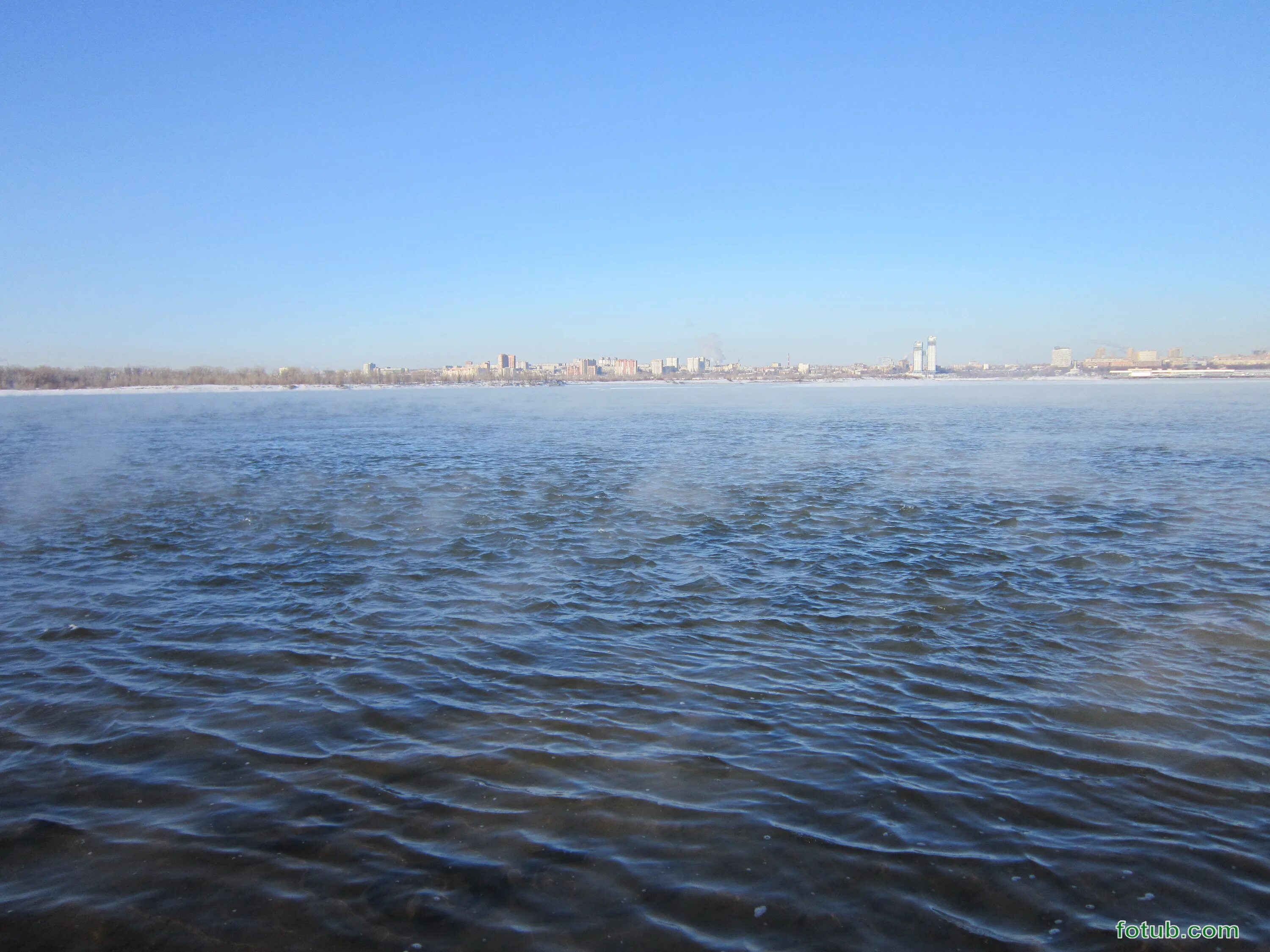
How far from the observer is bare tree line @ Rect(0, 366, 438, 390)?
4712 inches

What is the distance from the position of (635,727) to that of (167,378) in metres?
154

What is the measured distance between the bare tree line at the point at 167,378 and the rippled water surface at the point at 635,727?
429ft

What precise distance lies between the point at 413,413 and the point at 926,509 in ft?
164

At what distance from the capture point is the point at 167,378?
135m

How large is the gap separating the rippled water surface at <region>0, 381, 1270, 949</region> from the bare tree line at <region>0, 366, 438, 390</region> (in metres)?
131

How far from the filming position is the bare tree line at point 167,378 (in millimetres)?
119688

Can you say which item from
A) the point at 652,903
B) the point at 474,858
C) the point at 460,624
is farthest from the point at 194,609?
the point at 652,903

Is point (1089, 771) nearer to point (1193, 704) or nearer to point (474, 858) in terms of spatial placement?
point (1193, 704)

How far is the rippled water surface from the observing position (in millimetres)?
4129

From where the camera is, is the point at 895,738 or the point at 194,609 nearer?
the point at 895,738

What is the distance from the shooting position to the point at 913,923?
13.0 ft

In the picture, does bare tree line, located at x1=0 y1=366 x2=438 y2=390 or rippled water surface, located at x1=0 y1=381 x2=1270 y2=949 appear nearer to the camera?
rippled water surface, located at x1=0 y1=381 x2=1270 y2=949

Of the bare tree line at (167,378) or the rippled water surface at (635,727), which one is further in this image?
the bare tree line at (167,378)

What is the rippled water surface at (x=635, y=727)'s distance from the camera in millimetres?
4129
